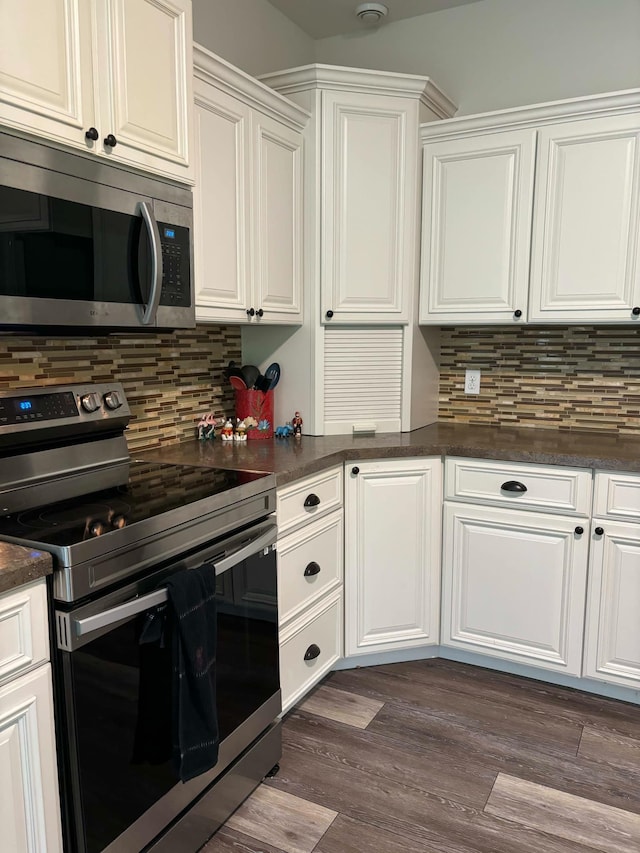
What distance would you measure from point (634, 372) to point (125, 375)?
6.68ft

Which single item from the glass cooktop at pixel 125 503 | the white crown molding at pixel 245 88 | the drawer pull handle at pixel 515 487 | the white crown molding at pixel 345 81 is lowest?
the drawer pull handle at pixel 515 487

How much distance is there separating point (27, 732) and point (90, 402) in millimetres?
903

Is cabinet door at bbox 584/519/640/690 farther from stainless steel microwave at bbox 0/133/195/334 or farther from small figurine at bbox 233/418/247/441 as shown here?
stainless steel microwave at bbox 0/133/195/334

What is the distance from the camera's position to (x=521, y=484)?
2.36 meters

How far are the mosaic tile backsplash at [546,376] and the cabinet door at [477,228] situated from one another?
31 cm

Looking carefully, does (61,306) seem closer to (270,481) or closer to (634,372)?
(270,481)

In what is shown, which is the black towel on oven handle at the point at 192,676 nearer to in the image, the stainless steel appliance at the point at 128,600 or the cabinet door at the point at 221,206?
the stainless steel appliance at the point at 128,600

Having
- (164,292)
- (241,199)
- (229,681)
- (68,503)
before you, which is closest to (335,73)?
(241,199)

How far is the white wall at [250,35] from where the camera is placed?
251cm

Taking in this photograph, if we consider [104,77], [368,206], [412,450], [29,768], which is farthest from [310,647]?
[104,77]

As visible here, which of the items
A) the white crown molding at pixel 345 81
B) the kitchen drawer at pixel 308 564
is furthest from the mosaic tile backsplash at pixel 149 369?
the white crown molding at pixel 345 81

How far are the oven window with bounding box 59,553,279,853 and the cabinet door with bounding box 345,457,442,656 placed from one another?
0.82m

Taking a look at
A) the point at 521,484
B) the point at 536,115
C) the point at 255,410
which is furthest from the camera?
the point at 255,410

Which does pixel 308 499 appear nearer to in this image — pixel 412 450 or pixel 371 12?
pixel 412 450
